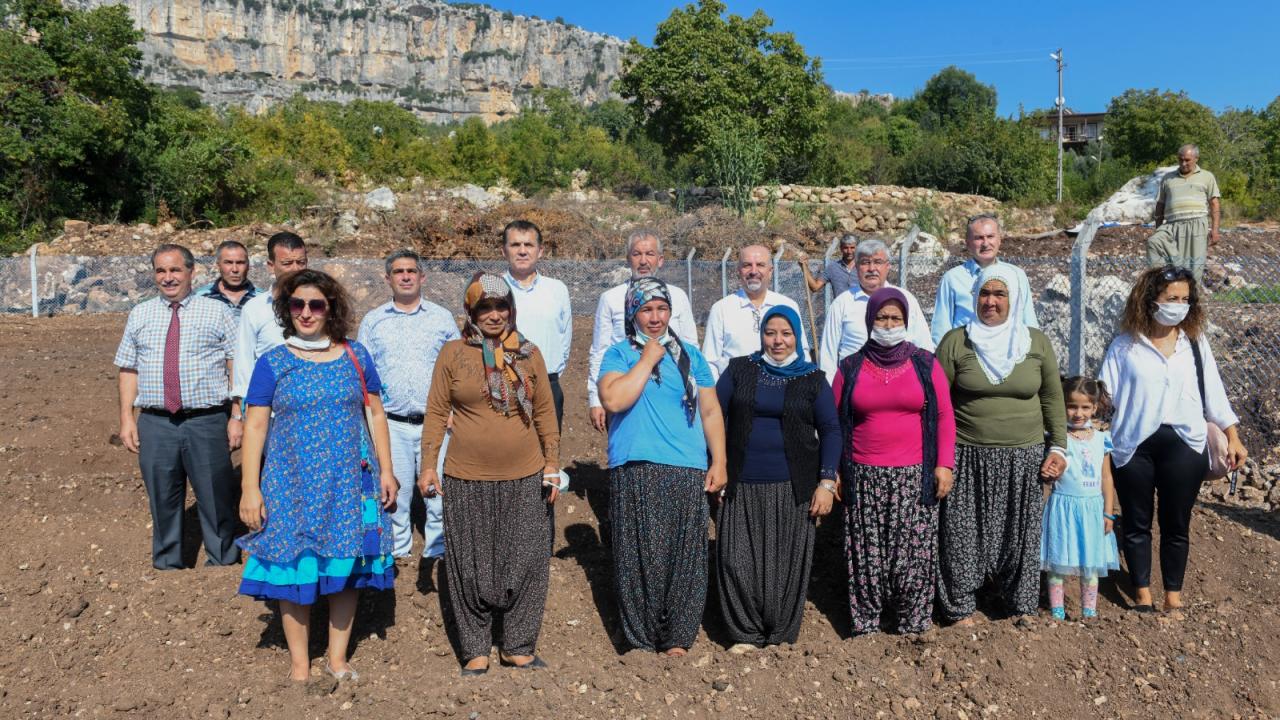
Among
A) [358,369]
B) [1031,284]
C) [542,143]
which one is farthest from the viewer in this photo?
[542,143]

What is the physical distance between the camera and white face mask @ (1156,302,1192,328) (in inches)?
156

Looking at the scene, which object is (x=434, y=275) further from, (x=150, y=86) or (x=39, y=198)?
(x=150, y=86)

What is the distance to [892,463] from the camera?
3.84 metres

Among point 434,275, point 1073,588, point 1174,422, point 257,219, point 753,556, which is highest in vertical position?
point 257,219

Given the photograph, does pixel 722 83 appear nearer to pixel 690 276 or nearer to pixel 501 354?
pixel 690 276

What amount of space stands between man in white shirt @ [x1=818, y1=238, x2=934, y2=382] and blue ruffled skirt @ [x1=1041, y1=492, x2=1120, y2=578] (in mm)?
1001

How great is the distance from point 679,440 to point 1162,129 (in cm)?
4231

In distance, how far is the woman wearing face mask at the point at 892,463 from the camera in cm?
376

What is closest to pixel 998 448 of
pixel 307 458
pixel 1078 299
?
pixel 1078 299

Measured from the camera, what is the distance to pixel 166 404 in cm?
441

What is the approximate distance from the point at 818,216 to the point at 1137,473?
61.4 ft

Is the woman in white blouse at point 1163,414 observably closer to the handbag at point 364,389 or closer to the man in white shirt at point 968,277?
the man in white shirt at point 968,277

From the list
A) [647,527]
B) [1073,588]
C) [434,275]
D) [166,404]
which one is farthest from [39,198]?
[1073,588]

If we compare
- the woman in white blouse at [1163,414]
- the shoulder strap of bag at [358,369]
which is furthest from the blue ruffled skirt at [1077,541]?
the shoulder strap of bag at [358,369]
